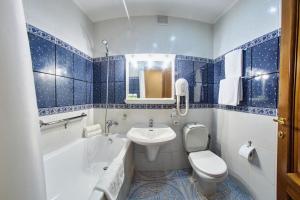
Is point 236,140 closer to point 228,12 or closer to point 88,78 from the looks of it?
point 228,12

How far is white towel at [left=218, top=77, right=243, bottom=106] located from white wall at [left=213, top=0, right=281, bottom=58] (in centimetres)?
45

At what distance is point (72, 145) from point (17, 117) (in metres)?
1.48

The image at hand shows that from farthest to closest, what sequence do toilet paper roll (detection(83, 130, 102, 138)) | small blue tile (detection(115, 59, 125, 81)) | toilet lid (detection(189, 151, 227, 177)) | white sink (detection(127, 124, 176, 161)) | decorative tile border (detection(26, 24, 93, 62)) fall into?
small blue tile (detection(115, 59, 125, 81)) < toilet paper roll (detection(83, 130, 102, 138)) < white sink (detection(127, 124, 176, 161)) < toilet lid (detection(189, 151, 227, 177)) < decorative tile border (detection(26, 24, 93, 62))

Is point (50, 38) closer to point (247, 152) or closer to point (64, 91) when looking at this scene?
point (64, 91)

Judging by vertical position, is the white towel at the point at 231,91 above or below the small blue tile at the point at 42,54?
below

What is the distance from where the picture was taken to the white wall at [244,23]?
4.70ft

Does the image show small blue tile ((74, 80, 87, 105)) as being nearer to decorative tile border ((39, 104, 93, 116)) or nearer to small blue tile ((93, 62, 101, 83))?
decorative tile border ((39, 104, 93, 116))

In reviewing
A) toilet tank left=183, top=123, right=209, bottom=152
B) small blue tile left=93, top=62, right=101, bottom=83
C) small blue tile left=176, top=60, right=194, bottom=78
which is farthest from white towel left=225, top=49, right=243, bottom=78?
small blue tile left=93, top=62, right=101, bottom=83

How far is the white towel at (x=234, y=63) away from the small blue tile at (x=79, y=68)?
188 centimetres

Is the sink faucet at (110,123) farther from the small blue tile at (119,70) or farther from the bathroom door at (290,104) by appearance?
the bathroom door at (290,104)

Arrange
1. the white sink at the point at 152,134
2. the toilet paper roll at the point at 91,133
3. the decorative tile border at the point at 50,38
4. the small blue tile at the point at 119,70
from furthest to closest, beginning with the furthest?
the small blue tile at the point at 119,70 → the toilet paper roll at the point at 91,133 → the white sink at the point at 152,134 → the decorative tile border at the point at 50,38

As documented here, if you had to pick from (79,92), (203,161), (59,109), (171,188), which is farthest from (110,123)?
(203,161)

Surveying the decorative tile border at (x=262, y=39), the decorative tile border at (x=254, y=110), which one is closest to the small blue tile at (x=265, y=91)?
the decorative tile border at (x=254, y=110)

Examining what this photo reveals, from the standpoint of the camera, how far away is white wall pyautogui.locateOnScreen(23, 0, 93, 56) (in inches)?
53.2
